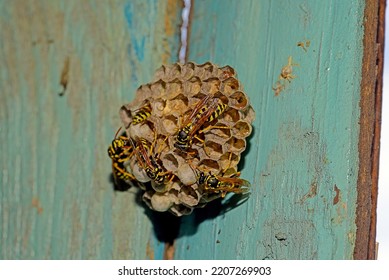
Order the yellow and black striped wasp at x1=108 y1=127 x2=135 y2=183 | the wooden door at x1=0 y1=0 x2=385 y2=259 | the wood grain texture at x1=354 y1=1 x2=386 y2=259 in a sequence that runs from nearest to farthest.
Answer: the wood grain texture at x1=354 y1=1 x2=386 y2=259 → the wooden door at x1=0 y1=0 x2=385 y2=259 → the yellow and black striped wasp at x1=108 y1=127 x2=135 y2=183

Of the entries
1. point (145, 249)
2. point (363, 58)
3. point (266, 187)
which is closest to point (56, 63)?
point (145, 249)

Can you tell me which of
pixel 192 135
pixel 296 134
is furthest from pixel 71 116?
pixel 296 134

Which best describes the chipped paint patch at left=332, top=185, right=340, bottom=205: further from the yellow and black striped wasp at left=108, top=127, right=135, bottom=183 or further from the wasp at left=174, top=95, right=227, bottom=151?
the yellow and black striped wasp at left=108, top=127, right=135, bottom=183

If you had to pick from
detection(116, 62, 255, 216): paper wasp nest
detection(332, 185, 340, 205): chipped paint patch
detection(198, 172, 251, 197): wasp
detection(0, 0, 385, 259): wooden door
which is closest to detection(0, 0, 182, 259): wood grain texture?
detection(0, 0, 385, 259): wooden door

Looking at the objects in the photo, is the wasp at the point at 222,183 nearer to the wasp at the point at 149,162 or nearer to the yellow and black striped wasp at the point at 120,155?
the wasp at the point at 149,162

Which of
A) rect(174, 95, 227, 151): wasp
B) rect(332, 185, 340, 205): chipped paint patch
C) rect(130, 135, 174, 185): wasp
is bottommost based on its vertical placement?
rect(332, 185, 340, 205): chipped paint patch

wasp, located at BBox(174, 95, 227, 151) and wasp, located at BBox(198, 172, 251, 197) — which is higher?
wasp, located at BBox(174, 95, 227, 151)
